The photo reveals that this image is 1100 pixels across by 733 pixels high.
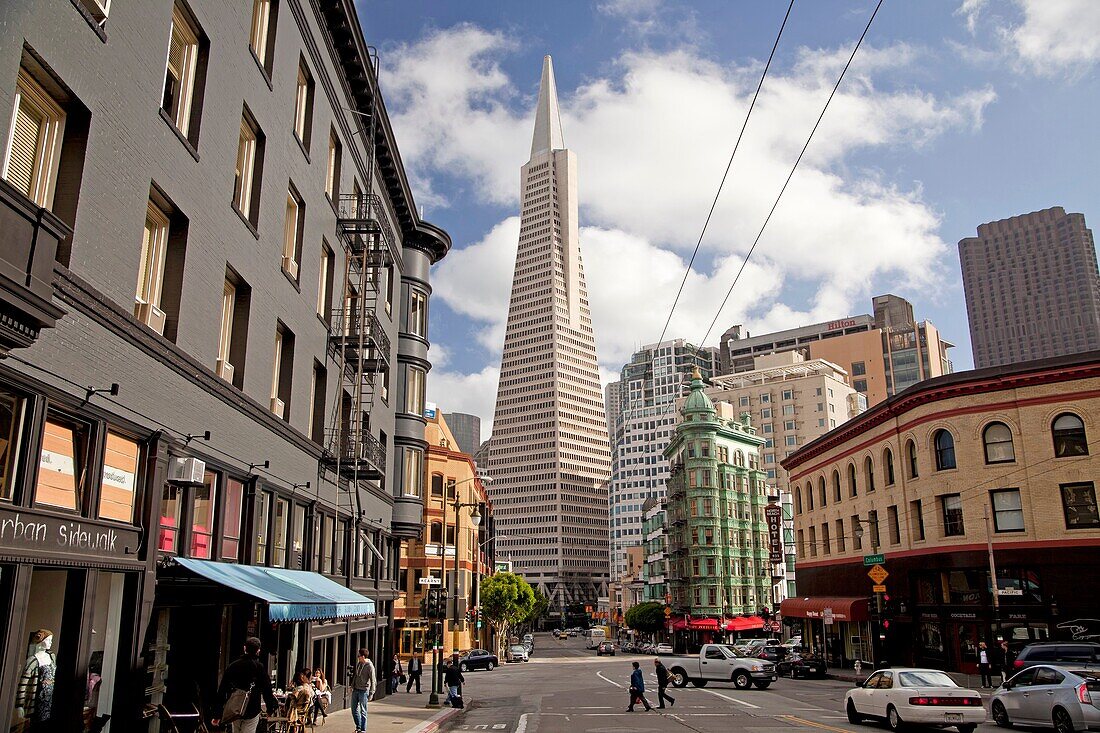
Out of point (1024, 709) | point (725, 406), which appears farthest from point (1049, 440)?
point (725, 406)

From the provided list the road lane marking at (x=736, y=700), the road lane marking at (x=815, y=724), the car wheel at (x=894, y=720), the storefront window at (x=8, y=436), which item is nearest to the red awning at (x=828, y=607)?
the road lane marking at (x=736, y=700)

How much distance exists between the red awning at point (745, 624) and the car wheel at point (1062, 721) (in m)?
68.2

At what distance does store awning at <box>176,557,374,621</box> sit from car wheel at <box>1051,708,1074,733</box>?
15.9 m

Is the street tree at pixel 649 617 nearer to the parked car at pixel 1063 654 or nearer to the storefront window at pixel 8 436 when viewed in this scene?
the parked car at pixel 1063 654

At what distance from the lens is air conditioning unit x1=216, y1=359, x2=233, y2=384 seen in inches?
711

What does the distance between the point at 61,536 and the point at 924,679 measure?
715 inches

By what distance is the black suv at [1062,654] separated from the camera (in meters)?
22.7

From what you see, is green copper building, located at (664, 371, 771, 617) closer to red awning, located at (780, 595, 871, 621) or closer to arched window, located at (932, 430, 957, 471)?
red awning, located at (780, 595, 871, 621)

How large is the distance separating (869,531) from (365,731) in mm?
33451

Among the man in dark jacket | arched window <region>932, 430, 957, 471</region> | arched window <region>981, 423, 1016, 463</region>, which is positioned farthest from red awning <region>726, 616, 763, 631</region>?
the man in dark jacket

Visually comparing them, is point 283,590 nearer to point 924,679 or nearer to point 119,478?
point 119,478

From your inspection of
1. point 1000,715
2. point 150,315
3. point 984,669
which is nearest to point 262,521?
point 150,315

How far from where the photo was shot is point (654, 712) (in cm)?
2538

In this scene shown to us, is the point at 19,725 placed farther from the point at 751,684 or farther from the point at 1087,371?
the point at 1087,371
